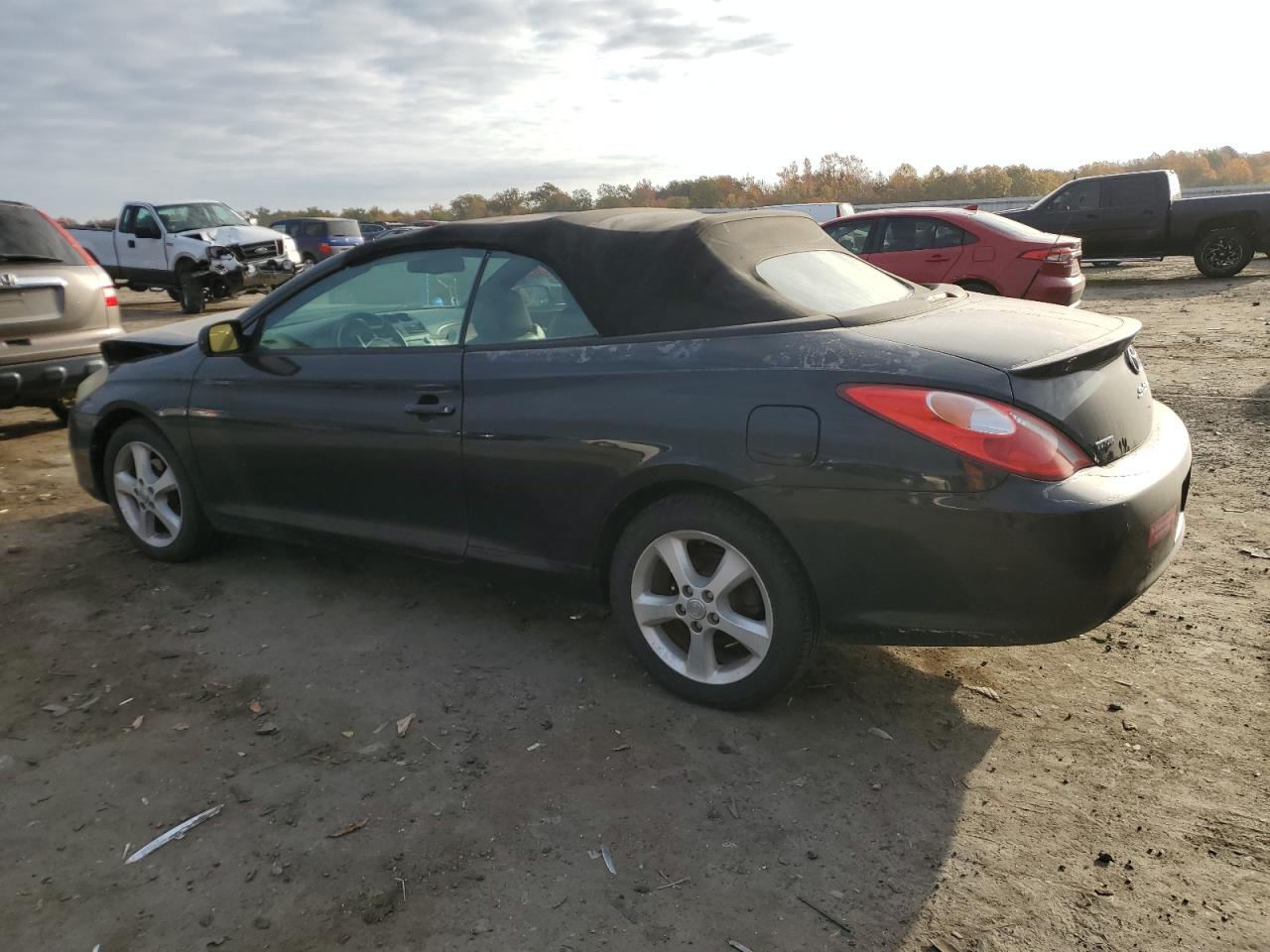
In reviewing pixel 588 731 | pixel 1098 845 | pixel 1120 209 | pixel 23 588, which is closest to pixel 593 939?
Answer: pixel 588 731

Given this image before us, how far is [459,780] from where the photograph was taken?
294 centimetres

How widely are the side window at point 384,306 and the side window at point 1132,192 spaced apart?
53.1 feet

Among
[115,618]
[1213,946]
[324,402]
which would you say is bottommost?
[1213,946]

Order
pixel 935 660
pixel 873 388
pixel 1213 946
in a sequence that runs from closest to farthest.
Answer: pixel 1213 946 < pixel 873 388 < pixel 935 660

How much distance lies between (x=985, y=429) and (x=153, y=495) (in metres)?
3.89

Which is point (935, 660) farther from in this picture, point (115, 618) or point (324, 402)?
point (115, 618)

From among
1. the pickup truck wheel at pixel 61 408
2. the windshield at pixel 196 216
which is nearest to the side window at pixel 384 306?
the pickup truck wheel at pixel 61 408

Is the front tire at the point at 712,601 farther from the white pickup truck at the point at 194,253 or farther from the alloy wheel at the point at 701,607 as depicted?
the white pickup truck at the point at 194,253

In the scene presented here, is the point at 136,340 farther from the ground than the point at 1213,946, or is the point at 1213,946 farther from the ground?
the point at 136,340

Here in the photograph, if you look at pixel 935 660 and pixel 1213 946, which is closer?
pixel 1213 946

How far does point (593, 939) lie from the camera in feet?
7.47

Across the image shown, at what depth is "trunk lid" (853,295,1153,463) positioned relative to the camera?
9.27 ft

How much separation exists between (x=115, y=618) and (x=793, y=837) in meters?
3.10

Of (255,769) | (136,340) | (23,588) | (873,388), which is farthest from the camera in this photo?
(136,340)
